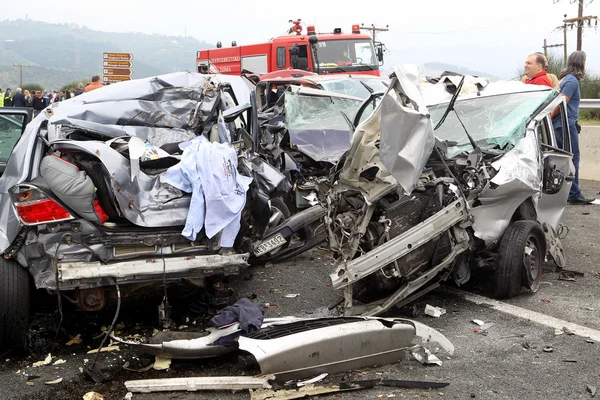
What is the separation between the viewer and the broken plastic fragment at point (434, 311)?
16.9 ft

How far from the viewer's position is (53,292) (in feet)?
14.1

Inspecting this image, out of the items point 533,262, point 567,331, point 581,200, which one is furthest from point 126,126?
point 581,200

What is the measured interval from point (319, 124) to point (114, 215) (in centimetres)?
448

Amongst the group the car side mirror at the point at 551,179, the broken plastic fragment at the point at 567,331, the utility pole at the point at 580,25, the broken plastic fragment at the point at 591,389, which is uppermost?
the utility pole at the point at 580,25

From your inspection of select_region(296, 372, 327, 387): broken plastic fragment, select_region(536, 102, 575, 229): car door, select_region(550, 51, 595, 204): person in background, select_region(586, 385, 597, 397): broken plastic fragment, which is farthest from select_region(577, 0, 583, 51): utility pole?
select_region(296, 372, 327, 387): broken plastic fragment

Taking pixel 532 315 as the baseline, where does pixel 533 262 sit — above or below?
above

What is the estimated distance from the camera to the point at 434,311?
5.18 metres

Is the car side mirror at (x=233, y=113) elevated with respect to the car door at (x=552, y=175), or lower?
elevated

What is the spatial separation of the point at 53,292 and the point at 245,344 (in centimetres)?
140

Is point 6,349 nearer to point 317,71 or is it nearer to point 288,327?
point 288,327

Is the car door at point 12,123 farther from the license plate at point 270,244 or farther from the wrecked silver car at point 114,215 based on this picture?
the license plate at point 270,244

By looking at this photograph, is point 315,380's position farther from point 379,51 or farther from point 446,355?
point 379,51

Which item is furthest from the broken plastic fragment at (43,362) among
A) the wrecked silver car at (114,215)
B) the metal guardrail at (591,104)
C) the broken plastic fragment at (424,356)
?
the metal guardrail at (591,104)

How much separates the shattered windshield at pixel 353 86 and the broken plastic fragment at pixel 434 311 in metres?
5.08
